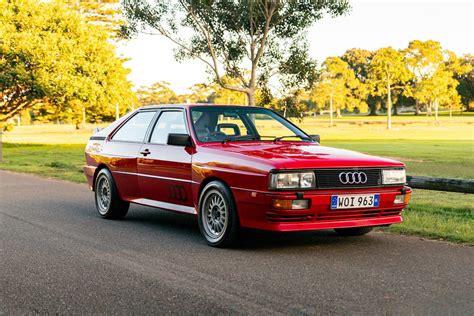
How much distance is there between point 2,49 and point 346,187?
96.2ft

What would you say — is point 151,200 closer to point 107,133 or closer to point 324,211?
point 107,133

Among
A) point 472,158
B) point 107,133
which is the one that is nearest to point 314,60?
point 472,158

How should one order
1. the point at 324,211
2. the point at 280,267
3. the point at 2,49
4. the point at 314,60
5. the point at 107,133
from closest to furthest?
the point at 280,267
the point at 324,211
the point at 107,133
the point at 314,60
the point at 2,49

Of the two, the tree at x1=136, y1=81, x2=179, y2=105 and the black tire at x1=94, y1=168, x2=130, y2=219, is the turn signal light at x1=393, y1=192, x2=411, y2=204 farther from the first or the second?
the tree at x1=136, y1=81, x2=179, y2=105

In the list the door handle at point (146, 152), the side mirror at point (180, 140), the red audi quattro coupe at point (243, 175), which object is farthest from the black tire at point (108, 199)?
the side mirror at point (180, 140)

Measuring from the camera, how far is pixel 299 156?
732cm

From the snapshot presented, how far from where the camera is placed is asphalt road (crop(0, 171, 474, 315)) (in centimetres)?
508

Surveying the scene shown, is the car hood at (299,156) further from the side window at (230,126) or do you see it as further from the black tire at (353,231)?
the black tire at (353,231)

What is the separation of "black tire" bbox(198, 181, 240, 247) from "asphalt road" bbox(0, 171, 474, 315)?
0.49 ft

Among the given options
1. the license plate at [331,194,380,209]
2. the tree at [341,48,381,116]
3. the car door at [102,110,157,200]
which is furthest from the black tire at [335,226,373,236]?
the tree at [341,48,381,116]

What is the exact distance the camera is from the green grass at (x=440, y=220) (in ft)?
27.2

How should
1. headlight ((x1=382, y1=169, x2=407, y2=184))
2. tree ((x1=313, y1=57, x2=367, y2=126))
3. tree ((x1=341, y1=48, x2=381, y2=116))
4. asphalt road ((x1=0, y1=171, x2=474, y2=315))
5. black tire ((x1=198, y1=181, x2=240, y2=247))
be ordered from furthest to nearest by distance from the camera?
tree ((x1=341, y1=48, x2=381, y2=116)), tree ((x1=313, y1=57, x2=367, y2=126)), headlight ((x1=382, y1=169, x2=407, y2=184)), black tire ((x1=198, y1=181, x2=240, y2=247)), asphalt road ((x1=0, y1=171, x2=474, y2=315))

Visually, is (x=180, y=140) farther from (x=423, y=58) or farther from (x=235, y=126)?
(x=423, y=58)

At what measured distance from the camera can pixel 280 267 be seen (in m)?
6.44
